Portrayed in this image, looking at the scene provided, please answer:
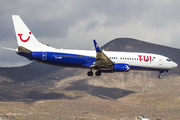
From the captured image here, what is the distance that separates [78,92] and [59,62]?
279ft

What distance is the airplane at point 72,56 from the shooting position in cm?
5550

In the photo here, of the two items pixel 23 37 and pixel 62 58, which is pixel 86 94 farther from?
pixel 62 58

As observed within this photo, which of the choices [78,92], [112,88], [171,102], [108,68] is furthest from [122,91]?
[108,68]

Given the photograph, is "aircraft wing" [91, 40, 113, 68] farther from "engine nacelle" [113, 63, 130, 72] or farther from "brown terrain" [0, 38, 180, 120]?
"brown terrain" [0, 38, 180, 120]

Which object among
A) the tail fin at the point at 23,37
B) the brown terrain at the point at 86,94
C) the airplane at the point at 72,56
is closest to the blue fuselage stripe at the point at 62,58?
the airplane at the point at 72,56

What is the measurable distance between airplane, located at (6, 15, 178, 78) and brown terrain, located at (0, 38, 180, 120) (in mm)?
40429

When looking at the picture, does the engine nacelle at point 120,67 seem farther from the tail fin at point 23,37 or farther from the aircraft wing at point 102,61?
the tail fin at point 23,37

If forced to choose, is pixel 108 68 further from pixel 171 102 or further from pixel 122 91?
pixel 122 91

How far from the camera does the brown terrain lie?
101m

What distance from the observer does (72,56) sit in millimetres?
56344

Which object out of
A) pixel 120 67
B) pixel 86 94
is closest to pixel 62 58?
pixel 120 67

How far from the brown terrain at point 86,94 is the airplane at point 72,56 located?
1592 inches

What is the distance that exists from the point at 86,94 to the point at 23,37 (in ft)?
273

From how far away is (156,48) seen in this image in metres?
192
